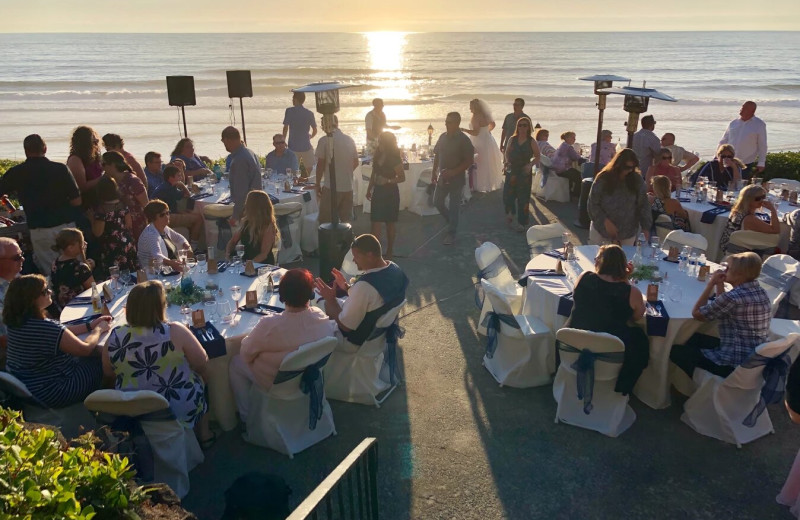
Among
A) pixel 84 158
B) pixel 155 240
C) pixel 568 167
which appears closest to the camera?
pixel 155 240


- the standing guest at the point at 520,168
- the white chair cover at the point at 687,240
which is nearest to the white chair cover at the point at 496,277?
the white chair cover at the point at 687,240

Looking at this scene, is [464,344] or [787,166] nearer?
[464,344]

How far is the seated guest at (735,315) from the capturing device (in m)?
4.51

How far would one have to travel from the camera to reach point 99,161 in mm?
7355

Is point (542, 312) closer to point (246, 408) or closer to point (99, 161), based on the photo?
point (246, 408)

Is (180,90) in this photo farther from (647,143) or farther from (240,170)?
(647,143)

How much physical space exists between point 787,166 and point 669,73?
38046 mm

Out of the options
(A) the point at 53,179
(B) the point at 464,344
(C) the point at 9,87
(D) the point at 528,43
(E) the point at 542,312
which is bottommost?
(B) the point at 464,344

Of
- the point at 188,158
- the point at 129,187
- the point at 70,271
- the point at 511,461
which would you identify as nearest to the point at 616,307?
the point at 511,461

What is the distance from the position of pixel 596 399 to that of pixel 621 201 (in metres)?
2.50

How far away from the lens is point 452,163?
8.78 meters

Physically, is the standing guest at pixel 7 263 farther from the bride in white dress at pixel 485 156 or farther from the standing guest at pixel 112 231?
the bride in white dress at pixel 485 156

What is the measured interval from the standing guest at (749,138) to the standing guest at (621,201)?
14.7 ft

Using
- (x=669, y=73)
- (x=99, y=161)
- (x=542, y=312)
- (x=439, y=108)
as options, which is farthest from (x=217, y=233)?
(x=669, y=73)
